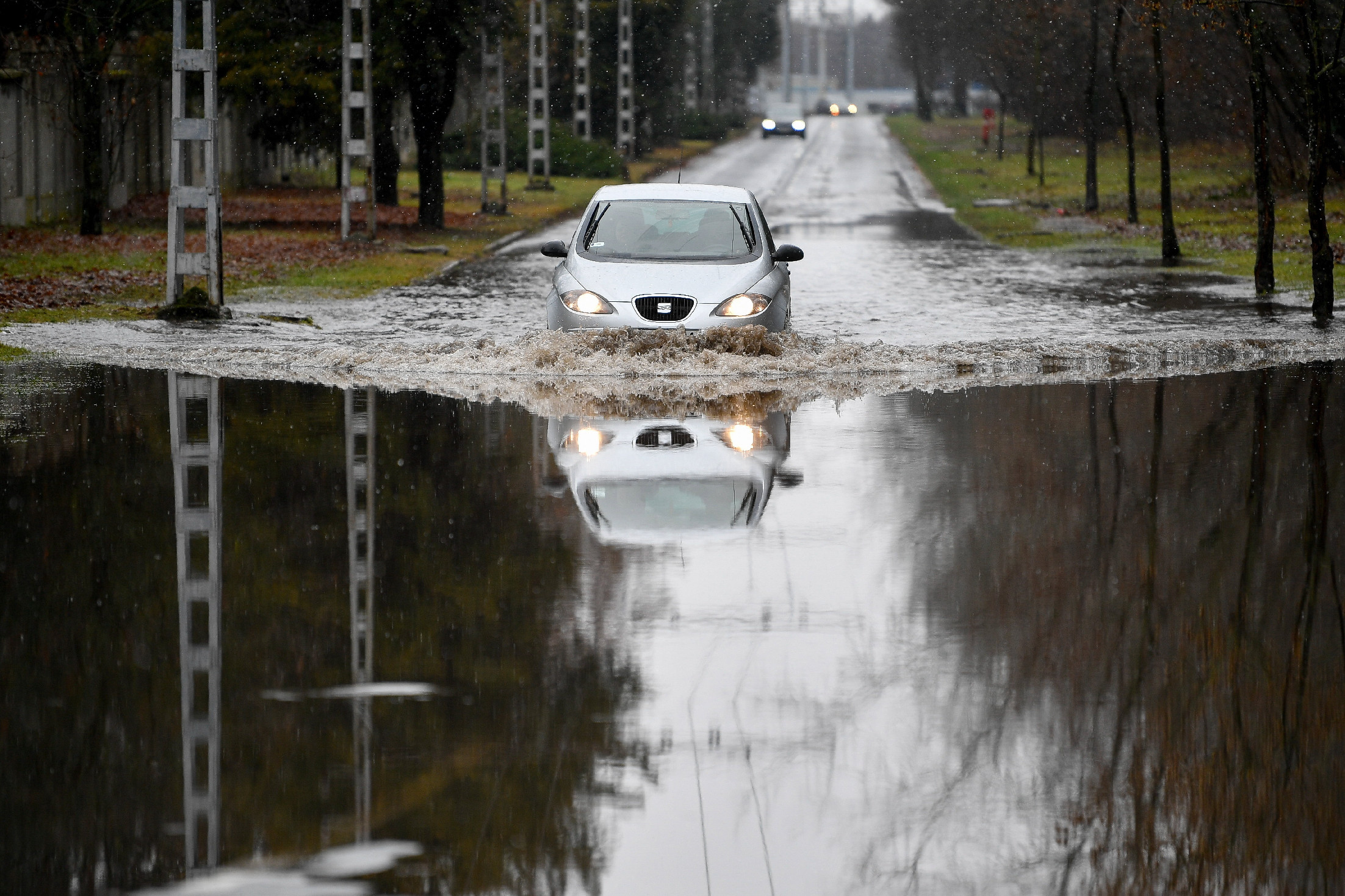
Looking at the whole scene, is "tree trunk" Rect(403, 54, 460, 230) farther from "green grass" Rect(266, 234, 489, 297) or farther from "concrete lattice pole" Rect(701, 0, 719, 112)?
"concrete lattice pole" Rect(701, 0, 719, 112)

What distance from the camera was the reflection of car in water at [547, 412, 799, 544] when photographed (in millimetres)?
9273

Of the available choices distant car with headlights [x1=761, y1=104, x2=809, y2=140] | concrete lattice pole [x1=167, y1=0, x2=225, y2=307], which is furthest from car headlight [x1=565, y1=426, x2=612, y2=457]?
distant car with headlights [x1=761, y1=104, x2=809, y2=140]

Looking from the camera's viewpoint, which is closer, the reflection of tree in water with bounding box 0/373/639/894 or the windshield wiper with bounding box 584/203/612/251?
the reflection of tree in water with bounding box 0/373/639/894

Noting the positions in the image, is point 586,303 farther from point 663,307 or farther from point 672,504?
point 672,504

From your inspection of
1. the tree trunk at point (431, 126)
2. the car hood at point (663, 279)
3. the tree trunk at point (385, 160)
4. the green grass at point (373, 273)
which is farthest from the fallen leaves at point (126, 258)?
the car hood at point (663, 279)

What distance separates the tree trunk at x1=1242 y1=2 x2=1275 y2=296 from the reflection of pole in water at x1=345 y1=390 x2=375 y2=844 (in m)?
11.9

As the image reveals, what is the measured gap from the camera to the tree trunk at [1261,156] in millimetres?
21078

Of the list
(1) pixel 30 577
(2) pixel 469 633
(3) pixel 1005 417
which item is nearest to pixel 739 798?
(2) pixel 469 633

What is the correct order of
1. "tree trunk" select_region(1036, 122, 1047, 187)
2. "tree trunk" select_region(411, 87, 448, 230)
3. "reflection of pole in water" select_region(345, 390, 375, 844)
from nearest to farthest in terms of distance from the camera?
"reflection of pole in water" select_region(345, 390, 375, 844), "tree trunk" select_region(411, 87, 448, 230), "tree trunk" select_region(1036, 122, 1047, 187)

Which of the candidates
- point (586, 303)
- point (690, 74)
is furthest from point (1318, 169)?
point (690, 74)

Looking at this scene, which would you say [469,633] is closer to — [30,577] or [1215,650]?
[30,577]

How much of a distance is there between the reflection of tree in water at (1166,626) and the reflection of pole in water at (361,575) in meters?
1.90

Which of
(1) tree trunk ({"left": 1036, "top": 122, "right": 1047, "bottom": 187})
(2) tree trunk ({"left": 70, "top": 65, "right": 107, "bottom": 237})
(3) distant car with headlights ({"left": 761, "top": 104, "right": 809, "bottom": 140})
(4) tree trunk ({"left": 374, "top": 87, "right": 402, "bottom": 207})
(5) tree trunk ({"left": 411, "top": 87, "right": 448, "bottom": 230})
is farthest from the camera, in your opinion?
(3) distant car with headlights ({"left": 761, "top": 104, "right": 809, "bottom": 140})

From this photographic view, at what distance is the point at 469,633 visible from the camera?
705cm
